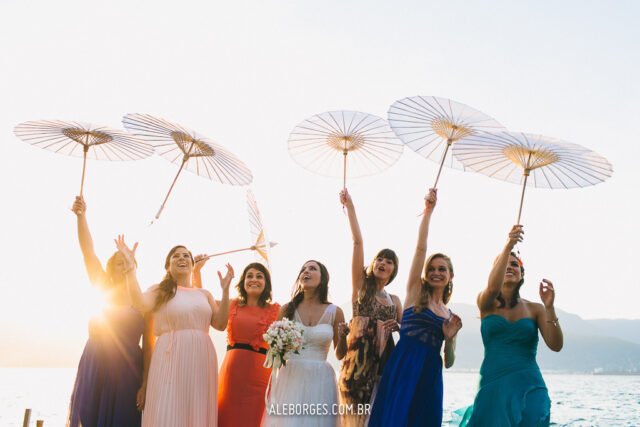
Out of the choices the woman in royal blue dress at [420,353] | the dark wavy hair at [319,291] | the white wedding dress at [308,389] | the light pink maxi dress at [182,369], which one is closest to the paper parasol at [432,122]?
the woman in royal blue dress at [420,353]

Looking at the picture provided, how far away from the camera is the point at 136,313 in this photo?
722 centimetres

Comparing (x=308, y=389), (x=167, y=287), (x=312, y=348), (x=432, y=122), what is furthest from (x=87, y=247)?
(x=432, y=122)

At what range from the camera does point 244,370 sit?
7.25m

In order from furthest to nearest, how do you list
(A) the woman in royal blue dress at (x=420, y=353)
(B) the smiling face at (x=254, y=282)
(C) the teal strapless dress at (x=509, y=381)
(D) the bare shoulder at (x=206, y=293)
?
1. (B) the smiling face at (x=254, y=282)
2. (D) the bare shoulder at (x=206, y=293)
3. (A) the woman in royal blue dress at (x=420, y=353)
4. (C) the teal strapless dress at (x=509, y=381)

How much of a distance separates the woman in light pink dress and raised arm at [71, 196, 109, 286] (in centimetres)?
76

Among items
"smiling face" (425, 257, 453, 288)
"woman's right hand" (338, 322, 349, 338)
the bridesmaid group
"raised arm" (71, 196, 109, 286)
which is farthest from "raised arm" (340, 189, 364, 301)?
"raised arm" (71, 196, 109, 286)

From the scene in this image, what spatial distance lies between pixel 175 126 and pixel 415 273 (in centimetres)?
325

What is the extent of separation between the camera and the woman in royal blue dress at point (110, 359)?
689 cm

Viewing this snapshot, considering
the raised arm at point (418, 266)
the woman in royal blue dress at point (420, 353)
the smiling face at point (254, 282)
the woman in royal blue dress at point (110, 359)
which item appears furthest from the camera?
the smiling face at point (254, 282)

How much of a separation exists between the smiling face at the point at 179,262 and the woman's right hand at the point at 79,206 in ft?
3.66

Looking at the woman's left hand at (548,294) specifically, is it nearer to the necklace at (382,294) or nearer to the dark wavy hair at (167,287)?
the necklace at (382,294)

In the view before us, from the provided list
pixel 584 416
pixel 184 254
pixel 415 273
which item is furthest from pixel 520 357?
pixel 584 416

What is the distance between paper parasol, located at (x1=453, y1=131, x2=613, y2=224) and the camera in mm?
6230

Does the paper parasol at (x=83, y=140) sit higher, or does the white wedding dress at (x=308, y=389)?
the paper parasol at (x=83, y=140)
